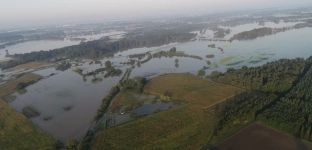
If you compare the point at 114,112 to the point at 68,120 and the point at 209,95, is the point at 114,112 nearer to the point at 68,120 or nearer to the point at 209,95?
the point at 68,120

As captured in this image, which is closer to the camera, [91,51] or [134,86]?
[134,86]

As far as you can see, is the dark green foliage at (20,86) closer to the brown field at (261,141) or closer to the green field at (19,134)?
the green field at (19,134)

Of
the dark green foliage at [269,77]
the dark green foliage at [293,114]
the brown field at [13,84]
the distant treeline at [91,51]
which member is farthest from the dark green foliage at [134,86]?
the distant treeline at [91,51]

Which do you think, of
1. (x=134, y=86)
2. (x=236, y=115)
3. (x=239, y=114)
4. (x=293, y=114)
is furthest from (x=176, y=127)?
(x=134, y=86)

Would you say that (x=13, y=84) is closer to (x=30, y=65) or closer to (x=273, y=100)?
(x=30, y=65)

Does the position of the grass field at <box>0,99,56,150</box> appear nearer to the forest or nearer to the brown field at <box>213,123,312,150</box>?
the brown field at <box>213,123,312,150</box>

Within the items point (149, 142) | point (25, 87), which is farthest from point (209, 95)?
point (25, 87)

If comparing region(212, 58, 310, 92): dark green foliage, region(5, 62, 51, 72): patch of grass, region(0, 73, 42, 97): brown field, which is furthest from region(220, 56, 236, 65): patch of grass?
region(5, 62, 51, 72): patch of grass
